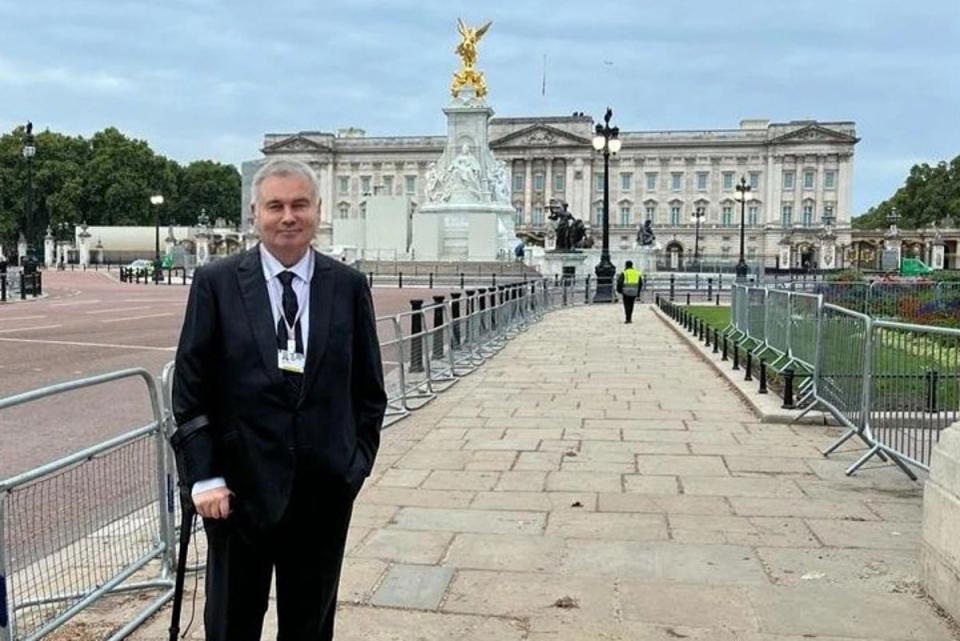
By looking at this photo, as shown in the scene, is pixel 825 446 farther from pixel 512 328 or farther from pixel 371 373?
pixel 512 328

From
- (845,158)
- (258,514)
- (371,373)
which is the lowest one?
(258,514)

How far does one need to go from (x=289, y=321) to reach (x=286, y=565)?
855 mm

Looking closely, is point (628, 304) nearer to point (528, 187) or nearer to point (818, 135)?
point (528, 187)

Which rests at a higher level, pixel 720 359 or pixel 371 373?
pixel 371 373

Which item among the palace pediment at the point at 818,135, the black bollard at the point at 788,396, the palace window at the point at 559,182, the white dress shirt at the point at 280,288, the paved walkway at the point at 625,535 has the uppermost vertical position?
the palace pediment at the point at 818,135

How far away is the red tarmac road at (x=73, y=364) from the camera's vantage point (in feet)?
28.7

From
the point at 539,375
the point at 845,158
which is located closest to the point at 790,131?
the point at 845,158

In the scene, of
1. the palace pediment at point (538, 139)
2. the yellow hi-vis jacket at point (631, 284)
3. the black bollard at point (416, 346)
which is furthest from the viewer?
the palace pediment at point (538, 139)

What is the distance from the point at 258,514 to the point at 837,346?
24.0 feet

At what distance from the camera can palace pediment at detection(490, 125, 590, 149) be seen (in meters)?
129

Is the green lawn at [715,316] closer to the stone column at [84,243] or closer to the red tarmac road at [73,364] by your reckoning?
the red tarmac road at [73,364]

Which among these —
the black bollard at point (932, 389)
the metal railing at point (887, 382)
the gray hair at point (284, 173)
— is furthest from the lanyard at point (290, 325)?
the black bollard at point (932, 389)

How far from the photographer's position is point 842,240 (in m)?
121

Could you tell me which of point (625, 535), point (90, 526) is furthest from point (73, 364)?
point (625, 535)
